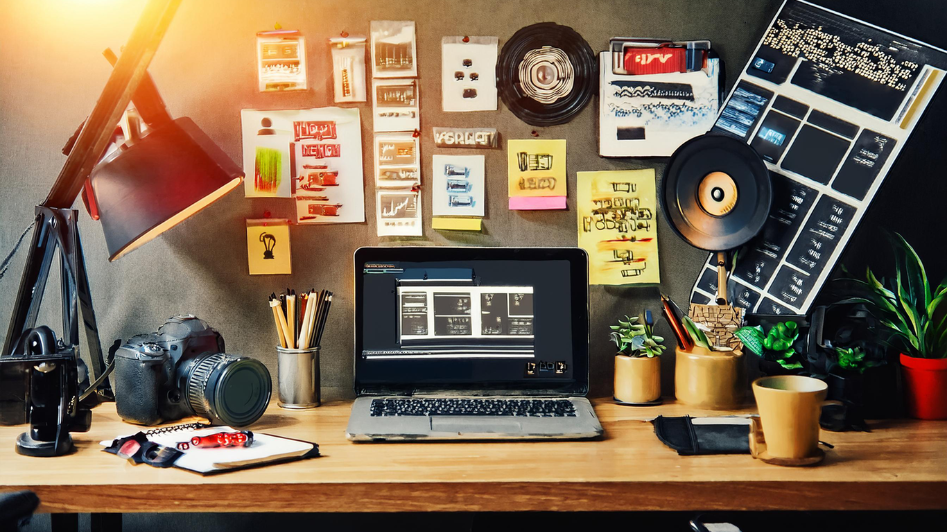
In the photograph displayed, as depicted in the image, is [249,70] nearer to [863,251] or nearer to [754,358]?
[754,358]

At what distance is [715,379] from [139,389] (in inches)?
37.9

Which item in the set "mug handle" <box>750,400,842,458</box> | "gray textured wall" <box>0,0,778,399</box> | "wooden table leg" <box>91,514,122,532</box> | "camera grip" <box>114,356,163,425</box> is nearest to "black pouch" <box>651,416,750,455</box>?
"mug handle" <box>750,400,842,458</box>

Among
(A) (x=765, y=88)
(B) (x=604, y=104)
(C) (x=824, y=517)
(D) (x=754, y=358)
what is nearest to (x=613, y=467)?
(C) (x=824, y=517)

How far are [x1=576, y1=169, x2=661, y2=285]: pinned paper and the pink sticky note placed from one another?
38 millimetres

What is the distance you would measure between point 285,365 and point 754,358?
92 cm

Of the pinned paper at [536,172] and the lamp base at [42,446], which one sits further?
the pinned paper at [536,172]

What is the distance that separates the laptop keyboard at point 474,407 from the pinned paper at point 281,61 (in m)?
0.65

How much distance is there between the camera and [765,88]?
1.30m

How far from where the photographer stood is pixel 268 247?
1.32 m

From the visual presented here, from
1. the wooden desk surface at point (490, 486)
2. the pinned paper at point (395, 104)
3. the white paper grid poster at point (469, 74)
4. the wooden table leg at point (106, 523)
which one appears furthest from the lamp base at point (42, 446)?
the white paper grid poster at point (469, 74)

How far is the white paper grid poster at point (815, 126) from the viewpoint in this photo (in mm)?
1247

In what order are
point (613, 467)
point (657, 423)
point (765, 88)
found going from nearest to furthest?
1. point (613, 467)
2. point (657, 423)
3. point (765, 88)

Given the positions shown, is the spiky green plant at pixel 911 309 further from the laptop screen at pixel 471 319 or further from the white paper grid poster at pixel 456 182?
the white paper grid poster at pixel 456 182

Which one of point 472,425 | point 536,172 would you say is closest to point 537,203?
point 536,172
